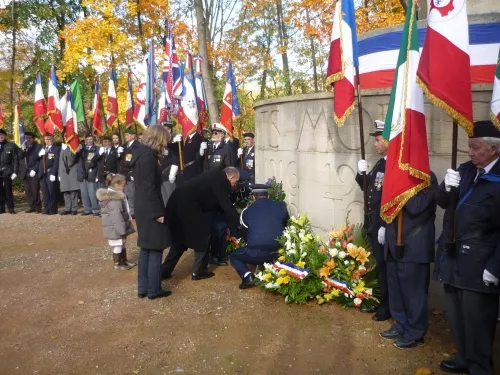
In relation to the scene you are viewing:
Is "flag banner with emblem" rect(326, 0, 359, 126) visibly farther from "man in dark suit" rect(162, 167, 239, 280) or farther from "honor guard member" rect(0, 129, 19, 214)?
"honor guard member" rect(0, 129, 19, 214)

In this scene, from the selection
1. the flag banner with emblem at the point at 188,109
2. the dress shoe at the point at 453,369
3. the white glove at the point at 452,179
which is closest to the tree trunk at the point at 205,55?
the flag banner with emblem at the point at 188,109

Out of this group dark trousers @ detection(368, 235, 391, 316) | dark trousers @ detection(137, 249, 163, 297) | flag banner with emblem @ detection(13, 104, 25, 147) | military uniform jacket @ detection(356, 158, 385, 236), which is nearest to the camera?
military uniform jacket @ detection(356, 158, 385, 236)

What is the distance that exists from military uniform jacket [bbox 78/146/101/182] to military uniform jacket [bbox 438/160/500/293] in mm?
9519

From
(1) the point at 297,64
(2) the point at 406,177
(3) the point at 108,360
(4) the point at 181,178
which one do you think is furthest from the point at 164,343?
(1) the point at 297,64

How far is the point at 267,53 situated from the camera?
2791 centimetres

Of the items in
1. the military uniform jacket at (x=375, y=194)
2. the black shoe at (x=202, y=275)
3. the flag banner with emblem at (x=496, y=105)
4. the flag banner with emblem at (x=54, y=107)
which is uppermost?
the flag banner with emblem at (x=54, y=107)

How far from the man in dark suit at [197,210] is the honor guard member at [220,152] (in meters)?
3.06

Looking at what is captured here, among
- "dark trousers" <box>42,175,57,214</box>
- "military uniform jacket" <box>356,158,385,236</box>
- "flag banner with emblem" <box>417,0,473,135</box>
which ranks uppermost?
"flag banner with emblem" <box>417,0,473,135</box>

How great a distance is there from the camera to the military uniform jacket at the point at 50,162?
11625 millimetres

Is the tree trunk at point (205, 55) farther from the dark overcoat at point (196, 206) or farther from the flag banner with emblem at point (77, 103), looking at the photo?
the dark overcoat at point (196, 206)

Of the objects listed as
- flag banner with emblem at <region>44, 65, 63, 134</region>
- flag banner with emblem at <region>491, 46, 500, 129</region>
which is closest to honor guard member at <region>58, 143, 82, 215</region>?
flag banner with emblem at <region>44, 65, 63, 134</region>

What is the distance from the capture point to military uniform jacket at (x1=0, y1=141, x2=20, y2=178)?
38.4 ft

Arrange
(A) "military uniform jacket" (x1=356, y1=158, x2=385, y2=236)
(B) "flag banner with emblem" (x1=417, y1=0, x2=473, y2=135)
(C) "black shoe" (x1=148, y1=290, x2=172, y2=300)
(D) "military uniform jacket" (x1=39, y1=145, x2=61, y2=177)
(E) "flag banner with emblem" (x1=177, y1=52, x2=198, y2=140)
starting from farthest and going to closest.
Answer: (D) "military uniform jacket" (x1=39, y1=145, x2=61, y2=177), (E) "flag banner with emblem" (x1=177, y1=52, x2=198, y2=140), (C) "black shoe" (x1=148, y1=290, x2=172, y2=300), (A) "military uniform jacket" (x1=356, y1=158, x2=385, y2=236), (B) "flag banner with emblem" (x1=417, y1=0, x2=473, y2=135)

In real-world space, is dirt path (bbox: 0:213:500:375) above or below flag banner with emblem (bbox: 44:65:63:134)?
below
